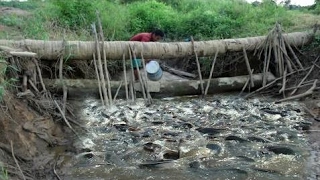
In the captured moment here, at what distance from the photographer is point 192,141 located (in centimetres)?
597

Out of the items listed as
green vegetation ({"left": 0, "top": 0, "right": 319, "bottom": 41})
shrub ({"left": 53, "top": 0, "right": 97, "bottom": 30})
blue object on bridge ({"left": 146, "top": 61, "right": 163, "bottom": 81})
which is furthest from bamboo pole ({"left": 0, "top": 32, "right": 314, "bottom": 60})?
shrub ({"left": 53, "top": 0, "right": 97, "bottom": 30})

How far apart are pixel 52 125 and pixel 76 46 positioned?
80.0 inches

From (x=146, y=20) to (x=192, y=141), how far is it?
6.94m

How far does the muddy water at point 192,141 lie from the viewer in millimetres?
4898

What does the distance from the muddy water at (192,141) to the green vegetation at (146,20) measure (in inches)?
110

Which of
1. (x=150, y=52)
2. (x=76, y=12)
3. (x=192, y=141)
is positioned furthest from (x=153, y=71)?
(x=76, y=12)

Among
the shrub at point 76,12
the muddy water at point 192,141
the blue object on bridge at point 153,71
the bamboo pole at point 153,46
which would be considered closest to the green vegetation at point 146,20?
the shrub at point 76,12

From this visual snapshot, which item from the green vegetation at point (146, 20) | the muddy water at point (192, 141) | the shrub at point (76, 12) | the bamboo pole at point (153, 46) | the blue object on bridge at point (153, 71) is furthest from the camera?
the shrub at point (76, 12)

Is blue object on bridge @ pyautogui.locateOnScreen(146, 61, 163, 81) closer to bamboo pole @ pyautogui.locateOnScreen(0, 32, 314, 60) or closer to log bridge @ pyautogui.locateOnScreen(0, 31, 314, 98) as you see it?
log bridge @ pyautogui.locateOnScreen(0, 31, 314, 98)

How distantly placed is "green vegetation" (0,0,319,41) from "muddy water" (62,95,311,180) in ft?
9.17

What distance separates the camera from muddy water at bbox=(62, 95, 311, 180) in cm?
490

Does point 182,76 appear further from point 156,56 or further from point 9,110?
point 9,110

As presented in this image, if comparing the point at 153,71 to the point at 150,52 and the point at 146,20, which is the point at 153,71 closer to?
the point at 150,52

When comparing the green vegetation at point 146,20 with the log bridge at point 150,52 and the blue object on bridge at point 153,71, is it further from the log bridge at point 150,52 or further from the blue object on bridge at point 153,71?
the log bridge at point 150,52
